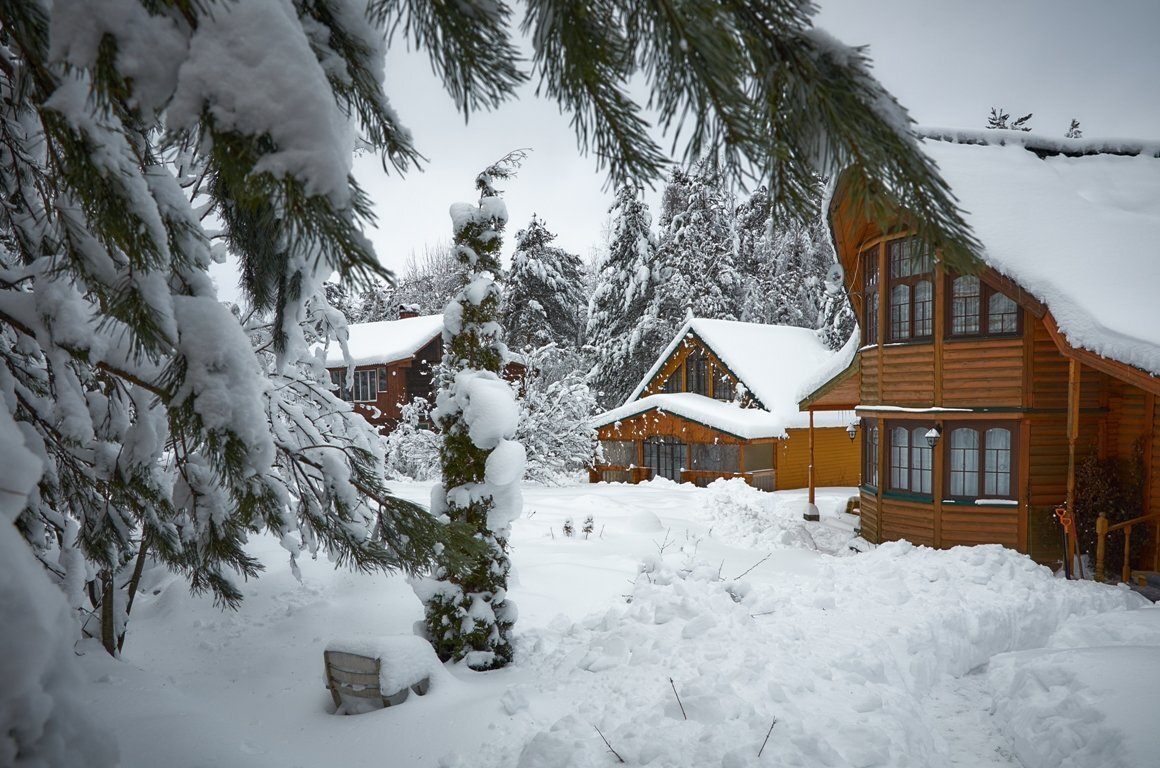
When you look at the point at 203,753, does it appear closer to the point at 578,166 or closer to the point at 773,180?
the point at 578,166

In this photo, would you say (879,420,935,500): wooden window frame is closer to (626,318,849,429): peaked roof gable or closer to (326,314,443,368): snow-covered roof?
(626,318,849,429): peaked roof gable

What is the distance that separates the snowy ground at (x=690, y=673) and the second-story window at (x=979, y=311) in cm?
374

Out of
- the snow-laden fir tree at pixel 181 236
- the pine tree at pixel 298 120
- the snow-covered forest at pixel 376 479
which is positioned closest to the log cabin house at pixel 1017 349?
the snow-covered forest at pixel 376 479

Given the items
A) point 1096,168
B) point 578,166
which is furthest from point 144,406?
point 1096,168

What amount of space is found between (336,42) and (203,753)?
3.43m

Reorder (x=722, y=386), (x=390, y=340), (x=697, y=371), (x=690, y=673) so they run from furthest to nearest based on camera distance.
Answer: (x=390, y=340) → (x=697, y=371) → (x=722, y=386) → (x=690, y=673)

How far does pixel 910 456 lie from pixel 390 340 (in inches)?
871

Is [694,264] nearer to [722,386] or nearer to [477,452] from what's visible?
[722,386]

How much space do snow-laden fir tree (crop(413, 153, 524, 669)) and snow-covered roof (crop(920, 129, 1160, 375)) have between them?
5.35 meters

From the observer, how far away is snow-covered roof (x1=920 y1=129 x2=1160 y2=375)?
7.96m

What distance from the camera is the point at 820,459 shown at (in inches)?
836

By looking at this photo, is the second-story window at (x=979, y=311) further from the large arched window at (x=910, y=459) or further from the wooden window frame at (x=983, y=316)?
the large arched window at (x=910, y=459)

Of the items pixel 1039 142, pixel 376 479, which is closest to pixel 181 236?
pixel 376 479

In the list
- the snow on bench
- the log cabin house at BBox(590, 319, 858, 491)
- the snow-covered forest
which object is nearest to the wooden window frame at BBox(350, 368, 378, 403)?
the log cabin house at BBox(590, 319, 858, 491)
